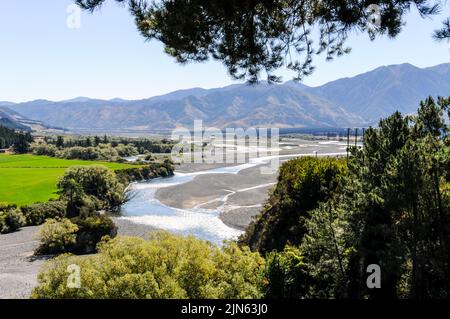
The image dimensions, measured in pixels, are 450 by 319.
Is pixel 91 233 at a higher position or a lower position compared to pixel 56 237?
lower

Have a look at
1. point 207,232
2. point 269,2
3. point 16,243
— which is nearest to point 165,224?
point 207,232

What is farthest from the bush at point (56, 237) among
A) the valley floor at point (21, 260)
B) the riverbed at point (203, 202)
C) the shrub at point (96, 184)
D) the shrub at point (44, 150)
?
the shrub at point (44, 150)

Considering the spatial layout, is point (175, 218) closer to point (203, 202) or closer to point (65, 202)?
point (203, 202)

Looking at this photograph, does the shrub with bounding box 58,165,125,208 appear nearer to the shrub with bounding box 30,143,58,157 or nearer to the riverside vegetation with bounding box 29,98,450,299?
the riverside vegetation with bounding box 29,98,450,299

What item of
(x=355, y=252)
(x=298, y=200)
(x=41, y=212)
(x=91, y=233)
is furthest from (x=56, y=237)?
(x=355, y=252)

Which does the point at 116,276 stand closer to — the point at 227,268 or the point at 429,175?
the point at 227,268

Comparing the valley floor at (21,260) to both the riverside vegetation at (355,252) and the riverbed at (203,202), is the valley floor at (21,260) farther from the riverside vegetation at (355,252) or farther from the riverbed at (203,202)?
the riverside vegetation at (355,252)
